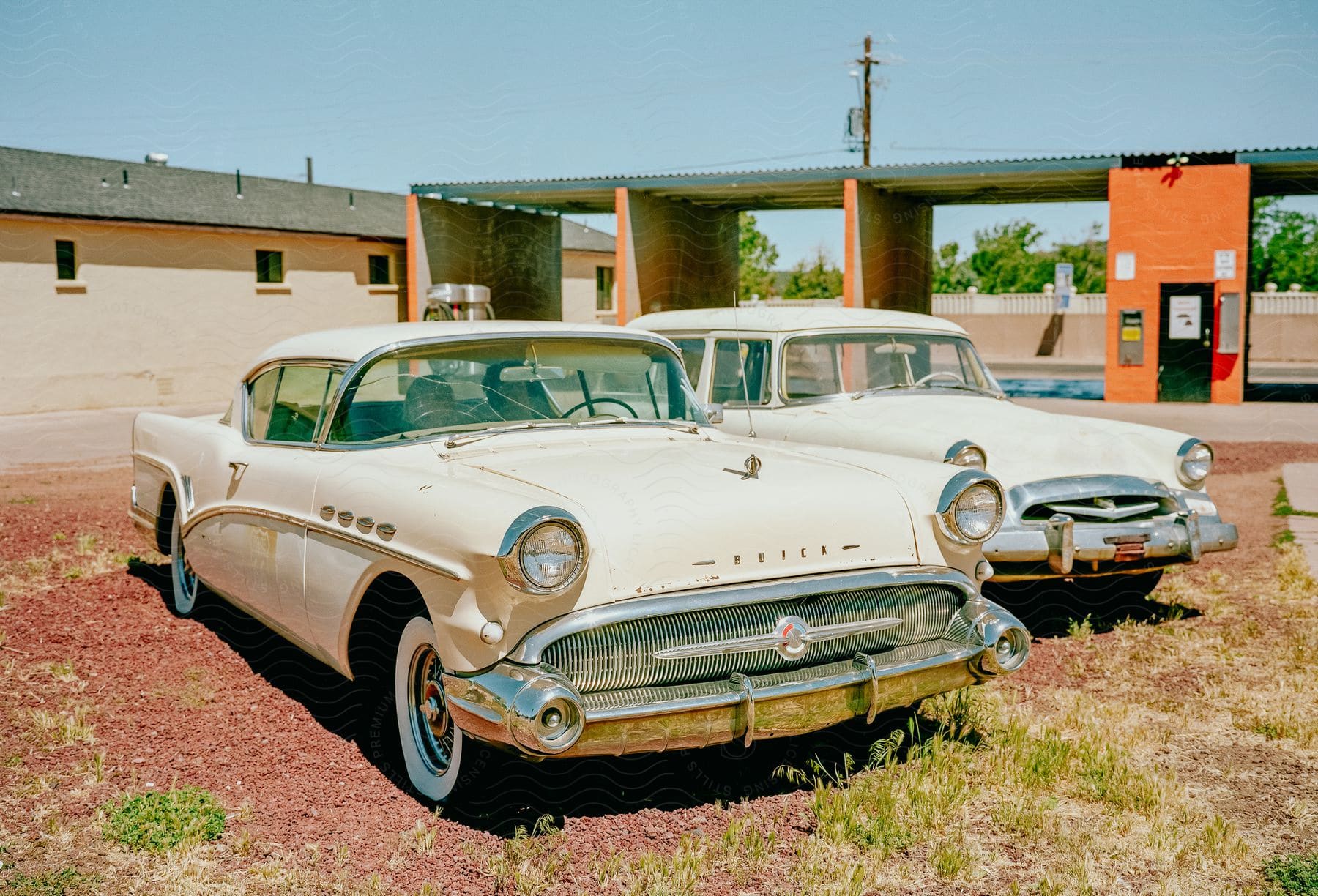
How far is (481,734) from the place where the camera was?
10.1ft

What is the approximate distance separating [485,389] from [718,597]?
146cm

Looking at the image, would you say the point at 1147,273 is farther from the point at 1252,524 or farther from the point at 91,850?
the point at 91,850

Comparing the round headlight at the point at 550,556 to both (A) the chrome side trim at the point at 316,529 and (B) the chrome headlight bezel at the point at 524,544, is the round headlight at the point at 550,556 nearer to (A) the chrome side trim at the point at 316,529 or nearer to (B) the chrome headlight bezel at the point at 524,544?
(B) the chrome headlight bezel at the point at 524,544

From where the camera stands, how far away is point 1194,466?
584 centimetres

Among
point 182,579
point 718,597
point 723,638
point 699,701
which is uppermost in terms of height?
point 718,597

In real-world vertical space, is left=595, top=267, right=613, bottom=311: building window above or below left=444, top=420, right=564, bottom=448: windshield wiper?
above

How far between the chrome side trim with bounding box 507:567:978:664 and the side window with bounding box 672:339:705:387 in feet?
10.3

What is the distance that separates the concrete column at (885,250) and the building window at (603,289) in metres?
9.88

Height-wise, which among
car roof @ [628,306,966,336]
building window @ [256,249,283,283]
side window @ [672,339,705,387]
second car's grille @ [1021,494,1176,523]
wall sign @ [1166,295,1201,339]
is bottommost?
second car's grille @ [1021,494,1176,523]

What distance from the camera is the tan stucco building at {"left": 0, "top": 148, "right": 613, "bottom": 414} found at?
17969mm

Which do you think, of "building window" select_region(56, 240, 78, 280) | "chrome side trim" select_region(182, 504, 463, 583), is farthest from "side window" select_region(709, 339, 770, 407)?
"building window" select_region(56, 240, 78, 280)

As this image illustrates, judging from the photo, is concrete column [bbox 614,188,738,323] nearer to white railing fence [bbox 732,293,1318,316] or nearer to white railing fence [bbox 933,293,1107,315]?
white railing fence [bbox 732,293,1318,316]

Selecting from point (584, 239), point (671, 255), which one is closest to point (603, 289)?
point (584, 239)

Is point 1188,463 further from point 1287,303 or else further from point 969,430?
point 1287,303
